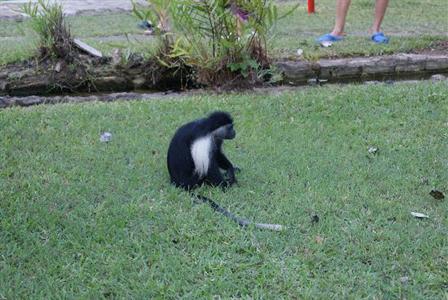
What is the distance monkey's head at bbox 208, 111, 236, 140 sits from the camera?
14.8 ft

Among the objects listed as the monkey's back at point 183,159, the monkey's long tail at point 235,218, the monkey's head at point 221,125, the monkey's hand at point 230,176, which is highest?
the monkey's head at point 221,125

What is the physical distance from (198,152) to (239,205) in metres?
0.49

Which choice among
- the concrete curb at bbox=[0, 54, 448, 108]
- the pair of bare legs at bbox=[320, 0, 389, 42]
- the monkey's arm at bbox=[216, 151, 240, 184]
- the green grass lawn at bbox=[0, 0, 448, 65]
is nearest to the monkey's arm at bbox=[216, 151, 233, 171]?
the monkey's arm at bbox=[216, 151, 240, 184]

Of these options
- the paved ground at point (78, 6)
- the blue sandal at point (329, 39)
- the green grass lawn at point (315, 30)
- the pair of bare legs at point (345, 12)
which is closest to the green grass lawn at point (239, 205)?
the green grass lawn at point (315, 30)

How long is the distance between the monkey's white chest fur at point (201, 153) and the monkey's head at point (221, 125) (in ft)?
0.26

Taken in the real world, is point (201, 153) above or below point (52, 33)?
above

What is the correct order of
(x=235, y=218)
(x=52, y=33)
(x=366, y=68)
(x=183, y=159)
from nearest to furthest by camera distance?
1. (x=235, y=218)
2. (x=183, y=159)
3. (x=52, y=33)
4. (x=366, y=68)

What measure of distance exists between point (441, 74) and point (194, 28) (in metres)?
3.63

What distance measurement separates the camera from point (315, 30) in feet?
36.8

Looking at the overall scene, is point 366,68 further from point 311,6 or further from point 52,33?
point 311,6

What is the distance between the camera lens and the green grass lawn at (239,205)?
342cm

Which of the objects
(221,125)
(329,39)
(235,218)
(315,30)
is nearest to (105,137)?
(221,125)

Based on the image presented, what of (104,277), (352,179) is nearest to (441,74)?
(352,179)

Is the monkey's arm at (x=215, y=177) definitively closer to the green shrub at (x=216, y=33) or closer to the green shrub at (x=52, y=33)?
the green shrub at (x=216, y=33)
